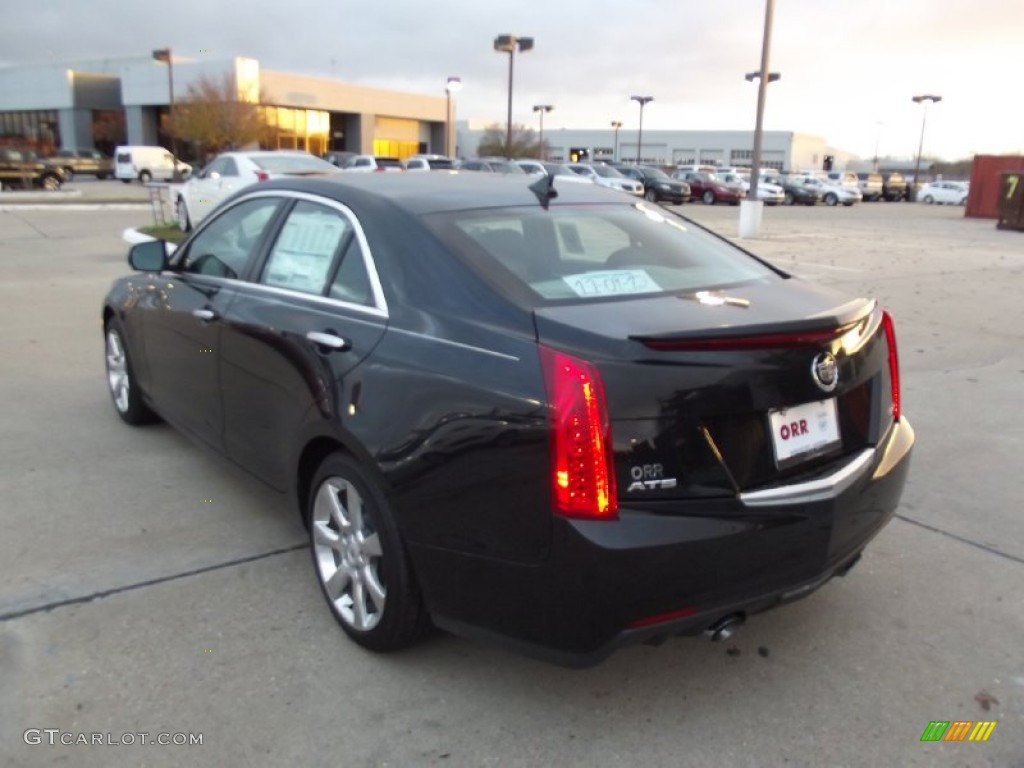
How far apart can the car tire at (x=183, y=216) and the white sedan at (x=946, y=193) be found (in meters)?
40.4

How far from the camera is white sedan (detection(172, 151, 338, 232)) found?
16.2m

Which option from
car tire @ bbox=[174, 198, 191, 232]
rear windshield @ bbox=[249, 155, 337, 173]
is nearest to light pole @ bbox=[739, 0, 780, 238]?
rear windshield @ bbox=[249, 155, 337, 173]

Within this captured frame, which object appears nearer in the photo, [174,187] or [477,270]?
[477,270]

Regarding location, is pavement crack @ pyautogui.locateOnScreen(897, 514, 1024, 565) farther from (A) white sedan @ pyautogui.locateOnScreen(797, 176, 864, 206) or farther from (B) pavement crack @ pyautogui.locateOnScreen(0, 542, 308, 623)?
(A) white sedan @ pyautogui.locateOnScreen(797, 176, 864, 206)

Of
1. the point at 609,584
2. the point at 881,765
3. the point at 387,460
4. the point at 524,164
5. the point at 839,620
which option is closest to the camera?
the point at 609,584

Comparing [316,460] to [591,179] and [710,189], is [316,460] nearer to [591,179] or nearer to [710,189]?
[591,179]

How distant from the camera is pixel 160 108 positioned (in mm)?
68875

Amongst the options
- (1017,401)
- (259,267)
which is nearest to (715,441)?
(259,267)

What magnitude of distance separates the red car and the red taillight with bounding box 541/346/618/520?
1519 inches

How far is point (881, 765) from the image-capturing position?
2580 millimetres

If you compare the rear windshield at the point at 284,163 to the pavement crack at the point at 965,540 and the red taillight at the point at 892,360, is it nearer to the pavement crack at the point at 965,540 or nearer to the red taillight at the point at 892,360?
the pavement crack at the point at 965,540

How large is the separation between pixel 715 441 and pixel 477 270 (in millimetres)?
957

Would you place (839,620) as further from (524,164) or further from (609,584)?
(524,164)

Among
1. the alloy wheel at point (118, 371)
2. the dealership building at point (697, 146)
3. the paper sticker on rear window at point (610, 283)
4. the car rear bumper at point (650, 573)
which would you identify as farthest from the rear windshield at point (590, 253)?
the dealership building at point (697, 146)
